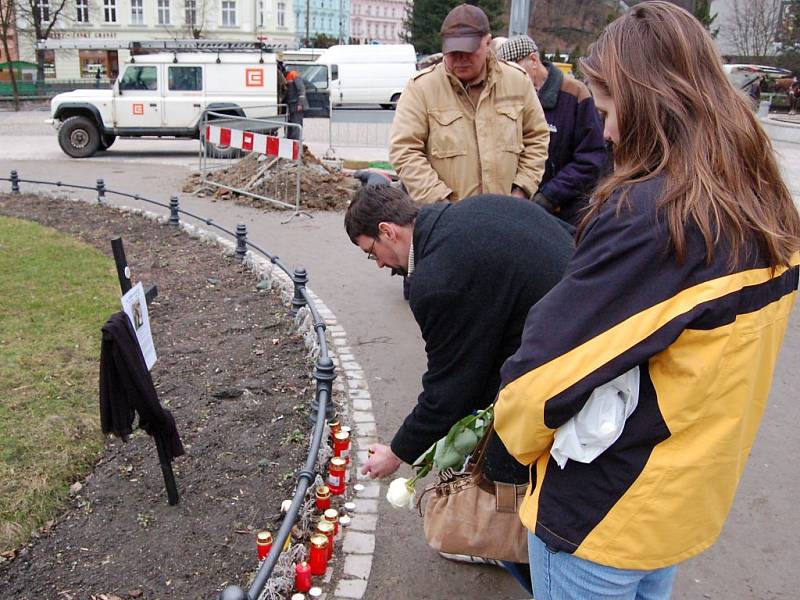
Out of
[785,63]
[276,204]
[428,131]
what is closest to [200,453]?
[428,131]

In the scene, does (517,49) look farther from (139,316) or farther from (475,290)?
(475,290)

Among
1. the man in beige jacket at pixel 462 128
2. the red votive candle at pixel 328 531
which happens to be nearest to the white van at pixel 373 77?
the man in beige jacket at pixel 462 128

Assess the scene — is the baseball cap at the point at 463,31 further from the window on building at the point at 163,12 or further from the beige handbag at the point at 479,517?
the window on building at the point at 163,12

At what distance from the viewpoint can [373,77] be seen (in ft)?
92.4

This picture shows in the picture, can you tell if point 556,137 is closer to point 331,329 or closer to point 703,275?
point 331,329

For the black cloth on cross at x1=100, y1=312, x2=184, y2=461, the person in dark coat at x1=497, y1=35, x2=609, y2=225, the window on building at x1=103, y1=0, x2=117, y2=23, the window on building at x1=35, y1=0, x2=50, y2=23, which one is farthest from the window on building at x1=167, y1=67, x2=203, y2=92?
the window on building at x1=103, y1=0, x2=117, y2=23

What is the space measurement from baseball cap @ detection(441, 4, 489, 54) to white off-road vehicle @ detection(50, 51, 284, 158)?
12.8 m

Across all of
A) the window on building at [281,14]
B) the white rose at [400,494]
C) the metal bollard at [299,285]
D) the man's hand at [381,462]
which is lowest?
the metal bollard at [299,285]

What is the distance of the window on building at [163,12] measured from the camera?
60881mm

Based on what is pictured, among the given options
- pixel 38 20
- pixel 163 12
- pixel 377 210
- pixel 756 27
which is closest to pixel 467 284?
pixel 377 210

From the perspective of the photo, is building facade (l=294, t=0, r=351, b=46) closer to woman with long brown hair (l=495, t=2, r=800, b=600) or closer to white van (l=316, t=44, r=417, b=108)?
white van (l=316, t=44, r=417, b=108)

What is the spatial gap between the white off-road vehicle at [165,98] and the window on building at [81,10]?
4803cm

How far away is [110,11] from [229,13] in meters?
9.68

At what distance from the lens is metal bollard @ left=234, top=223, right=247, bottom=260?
7.82 m
